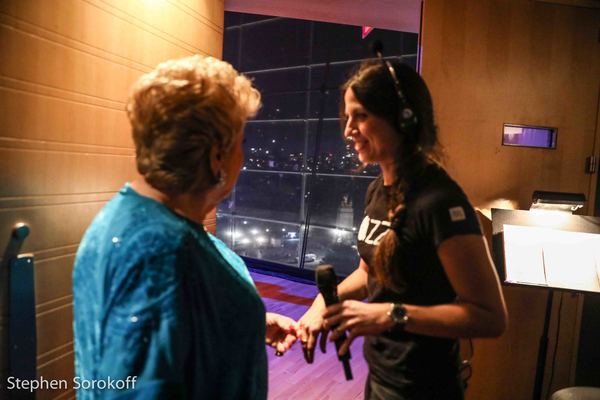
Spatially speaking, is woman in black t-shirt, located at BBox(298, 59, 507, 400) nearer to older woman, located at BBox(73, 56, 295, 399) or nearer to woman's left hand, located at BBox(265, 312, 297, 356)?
woman's left hand, located at BBox(265, 312, 297, 356)

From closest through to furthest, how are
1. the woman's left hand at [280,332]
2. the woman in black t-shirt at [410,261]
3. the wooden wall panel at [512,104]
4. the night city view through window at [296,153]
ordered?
the woman in black t-shirt at [410,261], the woman's left hand at [280,332], the wooden wall panel at [512,104], the night city view through window at [296,153]

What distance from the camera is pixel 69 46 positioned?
61.6 inches

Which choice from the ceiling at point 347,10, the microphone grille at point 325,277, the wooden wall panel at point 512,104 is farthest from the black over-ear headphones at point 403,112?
the ceiling at point 347,10

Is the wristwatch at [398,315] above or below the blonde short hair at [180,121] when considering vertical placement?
below

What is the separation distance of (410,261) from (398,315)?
0.51ft

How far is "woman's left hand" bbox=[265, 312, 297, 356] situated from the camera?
1.24 m

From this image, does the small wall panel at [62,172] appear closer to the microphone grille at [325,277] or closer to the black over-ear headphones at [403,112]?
the microphone grille at [325,277]

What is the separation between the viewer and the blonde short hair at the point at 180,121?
0.72m

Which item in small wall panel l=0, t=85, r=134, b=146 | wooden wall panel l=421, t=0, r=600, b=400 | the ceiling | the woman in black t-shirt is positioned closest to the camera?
the woman in black t-shirt

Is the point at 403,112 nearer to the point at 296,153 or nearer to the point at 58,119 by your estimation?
the point at 58,119

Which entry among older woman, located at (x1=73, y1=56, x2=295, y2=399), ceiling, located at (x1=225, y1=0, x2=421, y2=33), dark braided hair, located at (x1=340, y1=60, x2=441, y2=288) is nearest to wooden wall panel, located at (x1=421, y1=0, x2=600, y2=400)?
ceiling, located at (x1=225, y1=0, x2=421, y2=33)

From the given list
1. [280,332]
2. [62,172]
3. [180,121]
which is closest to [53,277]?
[62,172]

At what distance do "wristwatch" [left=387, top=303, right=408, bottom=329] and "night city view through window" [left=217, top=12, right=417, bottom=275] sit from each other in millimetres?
4957

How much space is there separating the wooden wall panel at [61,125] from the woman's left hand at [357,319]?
1243mm
